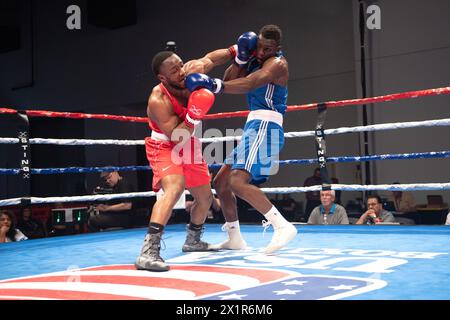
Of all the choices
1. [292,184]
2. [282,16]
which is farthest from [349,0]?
[292,184]

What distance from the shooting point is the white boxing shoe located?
8.83 ft

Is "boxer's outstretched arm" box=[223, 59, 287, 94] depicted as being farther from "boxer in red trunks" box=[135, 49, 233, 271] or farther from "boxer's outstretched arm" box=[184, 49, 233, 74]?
"boxer's outstretched arm" box=[184, 49, 233, 74]

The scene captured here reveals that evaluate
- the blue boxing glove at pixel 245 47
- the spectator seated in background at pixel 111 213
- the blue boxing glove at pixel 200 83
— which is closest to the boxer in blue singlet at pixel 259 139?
the blue boxing glove at pixel 245 47

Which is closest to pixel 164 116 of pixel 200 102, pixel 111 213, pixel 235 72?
pixel 200 102

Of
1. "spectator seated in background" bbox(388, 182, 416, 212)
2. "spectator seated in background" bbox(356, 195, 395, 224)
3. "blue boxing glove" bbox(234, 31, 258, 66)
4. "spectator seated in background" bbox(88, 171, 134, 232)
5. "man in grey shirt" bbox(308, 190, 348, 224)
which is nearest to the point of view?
"blue boxing glove" bbox(234, 31, 258, 66)

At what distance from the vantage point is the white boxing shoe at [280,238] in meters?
2.69

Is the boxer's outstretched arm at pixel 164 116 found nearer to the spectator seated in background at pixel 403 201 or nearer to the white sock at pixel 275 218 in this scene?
the white sock at pixel 275 218

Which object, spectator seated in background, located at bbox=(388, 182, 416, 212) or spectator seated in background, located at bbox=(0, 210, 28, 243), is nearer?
spectator seated in background, located at bbox=(0, 210, 28, 243)

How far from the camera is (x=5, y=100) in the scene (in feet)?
38.4

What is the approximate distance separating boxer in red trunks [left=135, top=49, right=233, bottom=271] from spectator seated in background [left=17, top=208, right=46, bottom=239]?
379cm

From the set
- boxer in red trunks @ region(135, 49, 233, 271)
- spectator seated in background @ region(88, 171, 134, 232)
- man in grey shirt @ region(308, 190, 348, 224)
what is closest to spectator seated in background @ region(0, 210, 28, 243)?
spectator seated in background @ region(88, 171, 134, 232)

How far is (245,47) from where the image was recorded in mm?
2838

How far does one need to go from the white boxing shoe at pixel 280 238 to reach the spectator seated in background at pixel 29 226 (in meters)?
4.14
